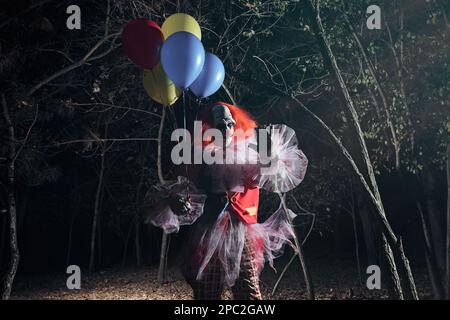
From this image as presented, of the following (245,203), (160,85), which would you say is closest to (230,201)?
(245,203)

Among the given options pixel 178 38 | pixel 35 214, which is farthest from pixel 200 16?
pixel 35 214

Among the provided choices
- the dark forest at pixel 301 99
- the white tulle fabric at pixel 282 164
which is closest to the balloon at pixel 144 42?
the dark forest at pixel 301 99

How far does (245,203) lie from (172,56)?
1338mm

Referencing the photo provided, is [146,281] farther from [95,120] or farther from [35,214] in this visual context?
[35,214]

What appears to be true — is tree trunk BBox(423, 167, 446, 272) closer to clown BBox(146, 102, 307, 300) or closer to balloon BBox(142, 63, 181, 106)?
clown BBox(146, 102, 307, 300)

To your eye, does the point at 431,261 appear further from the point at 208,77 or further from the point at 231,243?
the point at 208,77

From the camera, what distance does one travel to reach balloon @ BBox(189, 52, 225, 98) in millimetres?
4266

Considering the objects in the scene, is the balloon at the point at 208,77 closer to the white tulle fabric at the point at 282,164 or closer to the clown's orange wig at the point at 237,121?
the clown's orange wig at the point at 237,121

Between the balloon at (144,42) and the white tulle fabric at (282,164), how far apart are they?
123 centimetres

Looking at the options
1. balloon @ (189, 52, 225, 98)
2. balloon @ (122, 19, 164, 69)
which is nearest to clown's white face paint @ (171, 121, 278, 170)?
balloon @ (189, 52, 225, 98)

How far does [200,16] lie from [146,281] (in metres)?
9.03

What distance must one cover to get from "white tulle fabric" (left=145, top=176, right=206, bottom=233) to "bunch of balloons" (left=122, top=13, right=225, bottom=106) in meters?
0.84

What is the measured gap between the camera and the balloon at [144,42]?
3984 millimetres

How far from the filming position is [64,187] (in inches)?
755
